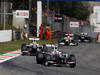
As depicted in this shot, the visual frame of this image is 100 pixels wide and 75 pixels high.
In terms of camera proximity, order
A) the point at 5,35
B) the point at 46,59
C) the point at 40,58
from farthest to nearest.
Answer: the point at 5,35 < the point at 40,58 < the point at 46,59

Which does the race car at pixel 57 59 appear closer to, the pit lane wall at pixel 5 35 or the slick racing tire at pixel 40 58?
the slick racing tire at pixel 40 58

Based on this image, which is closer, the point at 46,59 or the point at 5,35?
the point at 46,59

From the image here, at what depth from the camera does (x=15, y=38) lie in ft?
118

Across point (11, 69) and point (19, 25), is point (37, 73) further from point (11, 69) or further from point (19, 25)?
point (19, 25)

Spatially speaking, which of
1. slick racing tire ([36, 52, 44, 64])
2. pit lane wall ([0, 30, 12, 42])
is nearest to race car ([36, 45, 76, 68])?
slick racing tire ([36, 52, 44, 64])

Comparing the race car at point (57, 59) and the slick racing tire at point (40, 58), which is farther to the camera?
the slick racing tire at point (40, 58)

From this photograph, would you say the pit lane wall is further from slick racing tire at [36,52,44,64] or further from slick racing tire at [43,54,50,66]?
slick racing tire at [43,54,50,66]

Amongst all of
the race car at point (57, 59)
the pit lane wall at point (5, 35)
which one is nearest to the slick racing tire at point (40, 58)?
the race car at point (57, 59)

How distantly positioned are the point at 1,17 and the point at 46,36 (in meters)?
6.19

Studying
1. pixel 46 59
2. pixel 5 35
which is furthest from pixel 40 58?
pixel 5 35

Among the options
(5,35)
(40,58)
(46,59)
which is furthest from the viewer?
(5,35)

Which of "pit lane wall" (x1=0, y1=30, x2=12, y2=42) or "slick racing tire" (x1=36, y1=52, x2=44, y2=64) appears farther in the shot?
"pit lane wall" (x1=0, y1=30, x2=12, y2=42)

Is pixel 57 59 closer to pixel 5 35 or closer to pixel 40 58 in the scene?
pixel 40 58

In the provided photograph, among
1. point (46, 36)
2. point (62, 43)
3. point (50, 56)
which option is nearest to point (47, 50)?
point (50, 56)
